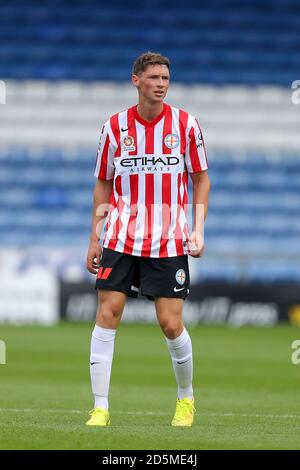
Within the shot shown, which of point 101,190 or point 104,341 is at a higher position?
point 101,190

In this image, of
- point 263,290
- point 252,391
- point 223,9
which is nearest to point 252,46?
point 223,9

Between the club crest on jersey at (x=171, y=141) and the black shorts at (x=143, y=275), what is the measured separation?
655mm

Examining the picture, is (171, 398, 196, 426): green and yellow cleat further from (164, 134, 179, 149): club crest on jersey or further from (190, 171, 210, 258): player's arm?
Answer: (164, 134, 179, 149): club crest on jersey

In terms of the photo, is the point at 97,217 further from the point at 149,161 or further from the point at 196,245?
the point at 196,245

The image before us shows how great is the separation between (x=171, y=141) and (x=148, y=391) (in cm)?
328

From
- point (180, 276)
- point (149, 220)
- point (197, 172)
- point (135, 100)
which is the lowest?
point (180, 276)

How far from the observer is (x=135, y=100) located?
2231 cm

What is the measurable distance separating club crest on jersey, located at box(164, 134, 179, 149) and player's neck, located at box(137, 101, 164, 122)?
0.15 meters

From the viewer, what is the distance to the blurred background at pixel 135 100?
70.7 feet

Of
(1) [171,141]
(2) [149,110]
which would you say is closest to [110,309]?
(1) [171,141]

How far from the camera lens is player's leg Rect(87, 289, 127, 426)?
6.36m

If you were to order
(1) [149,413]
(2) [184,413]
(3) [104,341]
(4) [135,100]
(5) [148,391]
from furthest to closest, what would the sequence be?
(4) [135,100] < (5) [148,391] < (1) [149,413] < (2) [184,413] < (3) [104,341]

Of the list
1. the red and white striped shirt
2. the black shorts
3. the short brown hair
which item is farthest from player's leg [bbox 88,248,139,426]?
the short brown hair

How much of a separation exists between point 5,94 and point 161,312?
53.5 feet
